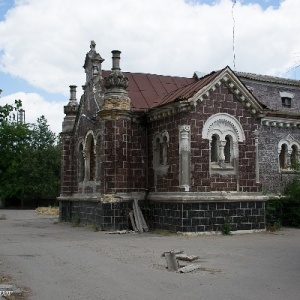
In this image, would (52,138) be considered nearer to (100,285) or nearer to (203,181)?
(203,181)

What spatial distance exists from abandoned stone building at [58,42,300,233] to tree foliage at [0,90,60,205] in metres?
26.9

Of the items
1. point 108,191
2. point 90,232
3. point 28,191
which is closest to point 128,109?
point 108,191

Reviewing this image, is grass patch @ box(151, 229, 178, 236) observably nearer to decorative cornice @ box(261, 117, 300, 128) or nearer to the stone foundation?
the stone foundation

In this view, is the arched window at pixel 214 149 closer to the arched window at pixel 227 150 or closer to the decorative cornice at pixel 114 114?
the arched window at pixel 227 150

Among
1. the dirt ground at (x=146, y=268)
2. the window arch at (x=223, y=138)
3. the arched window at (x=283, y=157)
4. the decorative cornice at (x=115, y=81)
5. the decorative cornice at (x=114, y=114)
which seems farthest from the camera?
the arched window at (x=283, y=157)

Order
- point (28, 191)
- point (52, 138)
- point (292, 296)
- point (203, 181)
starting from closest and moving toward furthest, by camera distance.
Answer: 1. point (292, 296)
2. point (203, 181)
3. point (28, 191)
4. point (52, 138)

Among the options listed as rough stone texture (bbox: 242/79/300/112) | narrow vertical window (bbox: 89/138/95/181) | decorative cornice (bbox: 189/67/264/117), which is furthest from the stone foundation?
rough stone texture (bbox: 242/79/300/112)

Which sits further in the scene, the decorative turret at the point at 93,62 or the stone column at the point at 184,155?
the decorative turret at the point at 93,62

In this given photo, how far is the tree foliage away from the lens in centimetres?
4997

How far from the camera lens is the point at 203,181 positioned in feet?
62.0

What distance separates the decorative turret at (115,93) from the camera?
2055 cm

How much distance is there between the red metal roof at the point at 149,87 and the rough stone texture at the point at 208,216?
15.6ft

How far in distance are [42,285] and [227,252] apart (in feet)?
20.3

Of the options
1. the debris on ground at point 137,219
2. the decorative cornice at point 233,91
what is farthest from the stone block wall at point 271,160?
the debris on ground at point 137,219
